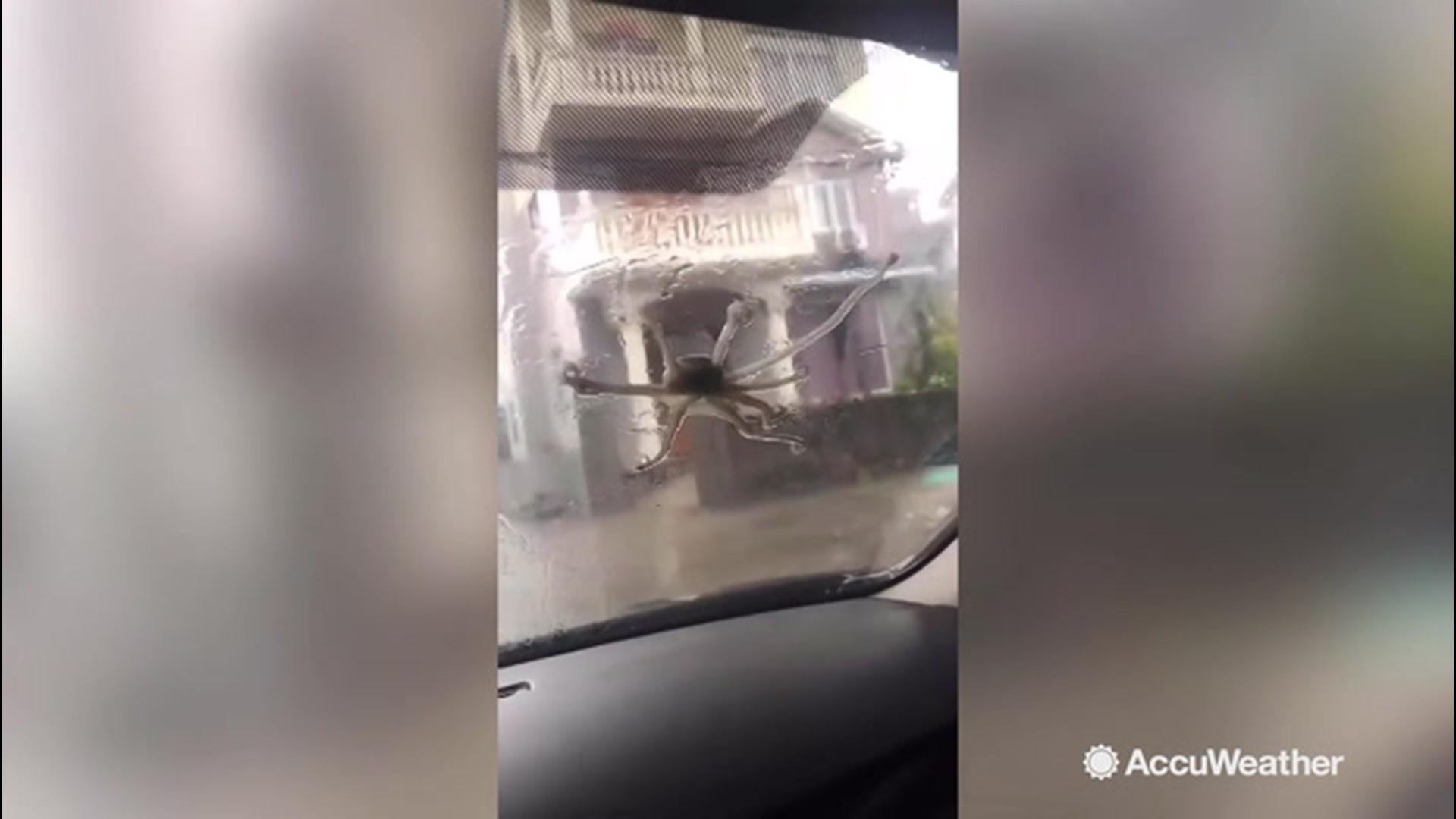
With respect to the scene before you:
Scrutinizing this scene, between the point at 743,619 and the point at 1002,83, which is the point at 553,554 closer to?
the point at 743,619

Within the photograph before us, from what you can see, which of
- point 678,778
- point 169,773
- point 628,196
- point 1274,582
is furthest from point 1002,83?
point 169,773

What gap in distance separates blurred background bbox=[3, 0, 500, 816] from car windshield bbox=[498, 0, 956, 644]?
4 cm

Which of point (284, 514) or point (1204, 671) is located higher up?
point (284, 514)

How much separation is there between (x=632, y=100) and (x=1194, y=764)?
59cm

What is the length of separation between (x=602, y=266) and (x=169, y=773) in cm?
45

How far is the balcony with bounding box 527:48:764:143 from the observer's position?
0.72 metres

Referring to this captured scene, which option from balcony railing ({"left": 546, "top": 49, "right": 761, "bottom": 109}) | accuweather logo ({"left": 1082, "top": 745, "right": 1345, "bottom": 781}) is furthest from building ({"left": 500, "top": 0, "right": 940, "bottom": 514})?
accuweather logo ({"left": 1082, "top": 745, "right": 1345, "bottom": 781})

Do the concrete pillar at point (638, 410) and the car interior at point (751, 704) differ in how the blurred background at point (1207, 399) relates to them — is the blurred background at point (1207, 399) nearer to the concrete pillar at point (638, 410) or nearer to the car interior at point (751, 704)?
the car interior at point (751, 704)

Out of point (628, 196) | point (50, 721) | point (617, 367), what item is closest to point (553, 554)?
point (617, 367)

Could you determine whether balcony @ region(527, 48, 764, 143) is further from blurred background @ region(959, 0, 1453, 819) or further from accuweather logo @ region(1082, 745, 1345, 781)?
accuweather logo @ region(1082, 745, 1345, 781)

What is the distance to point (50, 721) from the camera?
725 millimetres

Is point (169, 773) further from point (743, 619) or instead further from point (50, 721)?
point (743, 619)

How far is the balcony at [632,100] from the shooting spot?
2.37 feet

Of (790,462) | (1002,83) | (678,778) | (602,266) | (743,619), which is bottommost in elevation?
(678,778)
